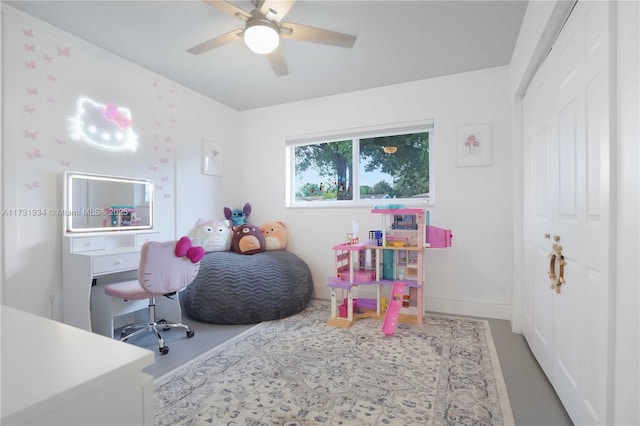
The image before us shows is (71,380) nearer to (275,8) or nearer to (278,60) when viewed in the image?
(275,8)

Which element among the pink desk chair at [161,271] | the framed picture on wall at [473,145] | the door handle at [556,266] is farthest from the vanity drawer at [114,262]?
the framed picture on wall at [473,145]

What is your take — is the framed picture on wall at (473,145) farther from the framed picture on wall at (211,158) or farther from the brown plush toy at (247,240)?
the framed picture on wall at (211,158)

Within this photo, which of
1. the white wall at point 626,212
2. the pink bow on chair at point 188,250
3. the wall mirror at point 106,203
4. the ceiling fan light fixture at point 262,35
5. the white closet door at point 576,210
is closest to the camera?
the white wall at point 626,212

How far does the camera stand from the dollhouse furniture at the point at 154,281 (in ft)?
7.31

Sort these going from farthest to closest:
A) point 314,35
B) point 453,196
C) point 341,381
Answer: point 453,196 < point 314,35 < point 341,381

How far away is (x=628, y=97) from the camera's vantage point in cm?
96

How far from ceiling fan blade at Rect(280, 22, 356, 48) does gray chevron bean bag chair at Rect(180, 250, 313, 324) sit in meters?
1.97

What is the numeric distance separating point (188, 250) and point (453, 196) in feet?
8.21

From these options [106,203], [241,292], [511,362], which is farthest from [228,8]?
[511,362]

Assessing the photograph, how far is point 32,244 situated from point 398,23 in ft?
10.2

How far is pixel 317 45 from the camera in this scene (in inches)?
101

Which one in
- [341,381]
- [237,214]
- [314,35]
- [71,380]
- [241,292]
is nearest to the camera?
[71,380]

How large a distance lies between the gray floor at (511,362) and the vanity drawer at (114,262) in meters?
0.61

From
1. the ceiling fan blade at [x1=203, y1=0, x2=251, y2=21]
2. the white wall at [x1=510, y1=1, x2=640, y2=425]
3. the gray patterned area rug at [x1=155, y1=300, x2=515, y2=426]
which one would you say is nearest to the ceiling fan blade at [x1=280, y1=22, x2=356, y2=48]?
the ceiling fan blade at [x1=203, y1=0, x2=251, y2=21]
